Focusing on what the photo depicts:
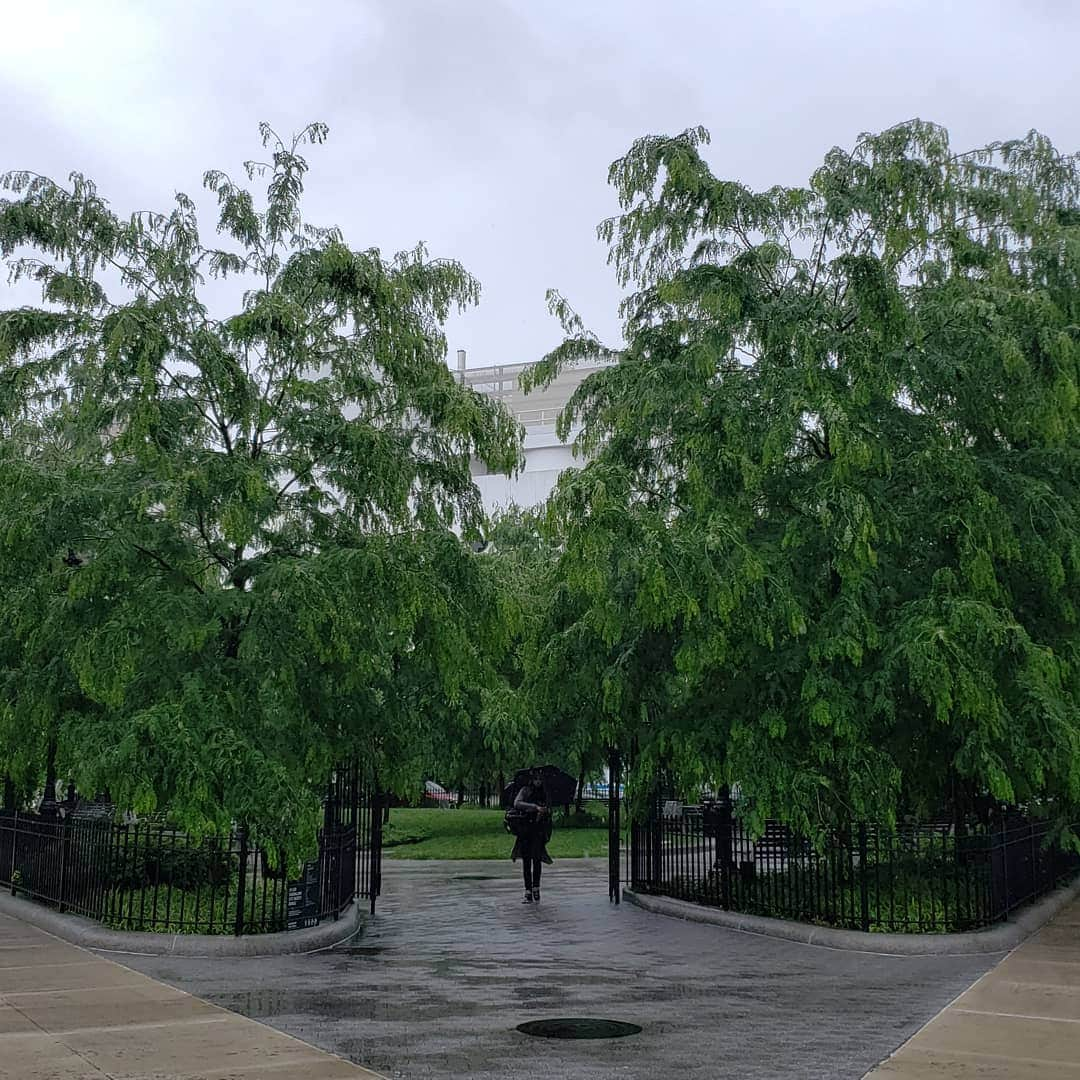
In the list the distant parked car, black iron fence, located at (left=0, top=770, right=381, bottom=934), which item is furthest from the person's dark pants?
the distant parked car

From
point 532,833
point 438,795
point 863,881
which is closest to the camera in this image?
point 863,881

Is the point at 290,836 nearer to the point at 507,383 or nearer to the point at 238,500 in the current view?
the point at 238,500

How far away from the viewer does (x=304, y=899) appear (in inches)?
533

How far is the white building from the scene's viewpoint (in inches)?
3000

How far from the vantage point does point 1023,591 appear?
15.8 m

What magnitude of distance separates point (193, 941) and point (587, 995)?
414 centimetres

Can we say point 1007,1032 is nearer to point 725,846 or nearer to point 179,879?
point 725,846

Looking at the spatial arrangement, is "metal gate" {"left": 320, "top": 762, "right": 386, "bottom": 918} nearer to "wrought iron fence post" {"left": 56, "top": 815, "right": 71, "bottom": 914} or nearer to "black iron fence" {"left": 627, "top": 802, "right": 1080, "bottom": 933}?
"wrought iron fence post" {"left": 56, "top": 815, "right": 71, "bottom": 914}

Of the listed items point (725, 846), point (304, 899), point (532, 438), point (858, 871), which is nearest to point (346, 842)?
point (304, 899)

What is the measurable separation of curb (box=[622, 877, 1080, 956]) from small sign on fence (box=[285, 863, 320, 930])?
4.82 meters

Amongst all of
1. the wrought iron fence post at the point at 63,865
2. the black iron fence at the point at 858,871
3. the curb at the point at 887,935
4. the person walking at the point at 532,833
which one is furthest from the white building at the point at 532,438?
the wrought iron fence post at the point at 63,865

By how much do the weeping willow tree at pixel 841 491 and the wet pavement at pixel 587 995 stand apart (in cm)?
214

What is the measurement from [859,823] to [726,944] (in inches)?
75.0

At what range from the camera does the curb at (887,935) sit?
1280 cm
